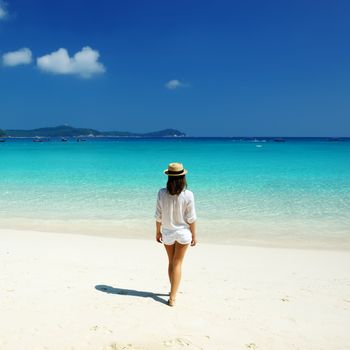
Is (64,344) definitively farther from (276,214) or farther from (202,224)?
(276,214)

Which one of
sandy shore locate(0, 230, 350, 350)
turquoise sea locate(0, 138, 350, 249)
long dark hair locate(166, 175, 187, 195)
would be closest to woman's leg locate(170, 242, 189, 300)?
sandy shore locate(0, 230, 350, 350)

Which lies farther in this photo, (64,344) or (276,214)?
(276,214)

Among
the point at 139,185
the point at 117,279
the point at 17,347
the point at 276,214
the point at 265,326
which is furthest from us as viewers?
the point at 139,185

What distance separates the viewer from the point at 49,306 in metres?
4.57

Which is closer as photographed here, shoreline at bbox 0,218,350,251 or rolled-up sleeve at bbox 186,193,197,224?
rolled-up sleeve at bbox 186,193,197,224

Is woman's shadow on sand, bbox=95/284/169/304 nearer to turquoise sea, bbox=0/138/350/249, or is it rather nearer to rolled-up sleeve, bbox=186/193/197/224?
rolled-up sleeve, bbox=186/193/197/224

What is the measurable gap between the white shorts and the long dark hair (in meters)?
0.51

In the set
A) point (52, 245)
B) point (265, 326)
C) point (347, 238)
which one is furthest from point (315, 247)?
point (52, 245)

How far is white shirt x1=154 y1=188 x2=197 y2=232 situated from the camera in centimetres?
446

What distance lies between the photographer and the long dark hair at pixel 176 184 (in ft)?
14.3

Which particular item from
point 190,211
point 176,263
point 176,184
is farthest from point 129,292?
point 176,184

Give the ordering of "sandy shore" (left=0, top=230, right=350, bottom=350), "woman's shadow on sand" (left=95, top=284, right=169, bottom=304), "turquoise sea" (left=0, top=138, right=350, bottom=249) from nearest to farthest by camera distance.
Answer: "sandy shore" (left=0, top=230, right=350, bottom=350) → "woman's shadow on sand" (left=95, top=284, right=169, bottom=304) → "turquoise sea" (left=0, top=138, right=350, bottom=249)

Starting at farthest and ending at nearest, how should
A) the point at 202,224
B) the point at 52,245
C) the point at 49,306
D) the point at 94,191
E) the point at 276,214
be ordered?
the point at 94,191, the point at 276,214, the point at 202,224, the point at 52,245, the point at 49,306

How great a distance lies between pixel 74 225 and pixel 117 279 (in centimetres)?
519
